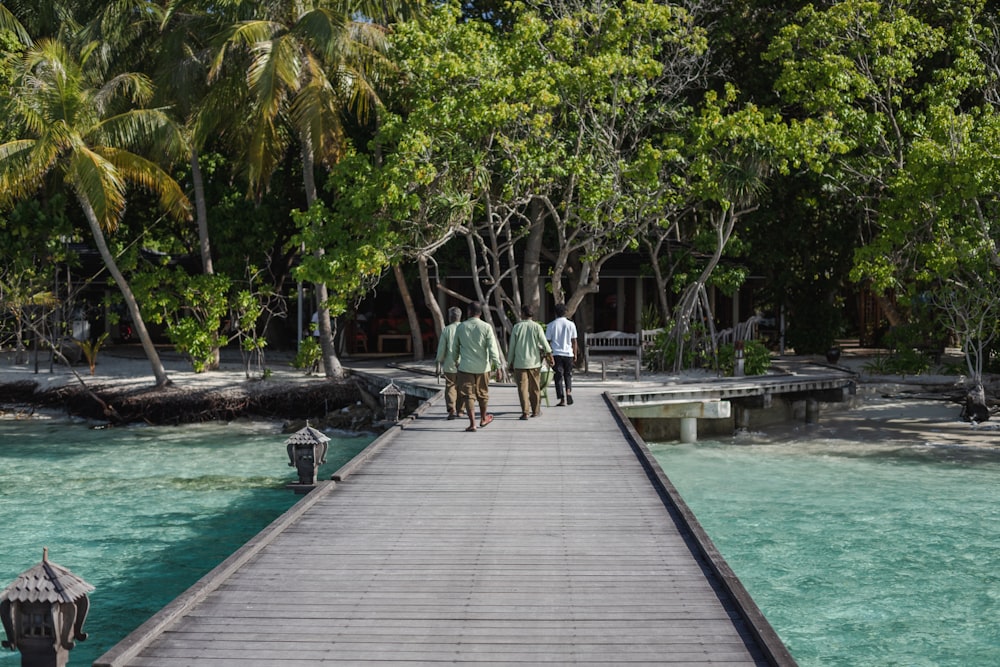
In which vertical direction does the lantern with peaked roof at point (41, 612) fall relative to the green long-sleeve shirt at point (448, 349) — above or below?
below

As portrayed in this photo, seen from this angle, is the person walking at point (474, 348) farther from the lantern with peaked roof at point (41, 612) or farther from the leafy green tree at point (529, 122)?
the lantern with peaked roof at point (41, 612)

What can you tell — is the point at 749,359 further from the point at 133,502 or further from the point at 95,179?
the point at 95,179

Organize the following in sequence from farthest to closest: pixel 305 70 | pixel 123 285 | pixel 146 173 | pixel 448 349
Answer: pixel 123 285 → pixel 146 173 → pixel 305 70 → pixel 448 349

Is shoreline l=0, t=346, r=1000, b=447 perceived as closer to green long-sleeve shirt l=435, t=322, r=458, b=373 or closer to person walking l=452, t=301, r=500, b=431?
green long-sleeve shirt l=435, t=322, r=458, b=373

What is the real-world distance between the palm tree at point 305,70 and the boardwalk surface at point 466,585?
36.2 feet

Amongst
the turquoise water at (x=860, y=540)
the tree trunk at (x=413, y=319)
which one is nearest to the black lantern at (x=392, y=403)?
the turquoise water at (x=860, y=540)

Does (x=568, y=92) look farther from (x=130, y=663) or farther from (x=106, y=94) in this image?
(x=130, y=663)

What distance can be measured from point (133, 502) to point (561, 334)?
6433 millimetres

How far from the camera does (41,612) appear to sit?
5.07 meters

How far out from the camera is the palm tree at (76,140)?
752 inches

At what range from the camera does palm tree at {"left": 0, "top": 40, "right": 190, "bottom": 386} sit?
19109 mm

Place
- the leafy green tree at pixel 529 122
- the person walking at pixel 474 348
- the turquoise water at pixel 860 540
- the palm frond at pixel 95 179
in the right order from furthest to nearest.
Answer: the palm frond at pixel 95 179, the leafy green tree at pixel 529 122, the person walking at pixel 474 348, the turquoise water at pixel 860 540

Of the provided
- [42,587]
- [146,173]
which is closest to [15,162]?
[146,173]

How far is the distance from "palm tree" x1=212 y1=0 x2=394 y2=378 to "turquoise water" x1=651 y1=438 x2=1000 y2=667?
28.6 ft
